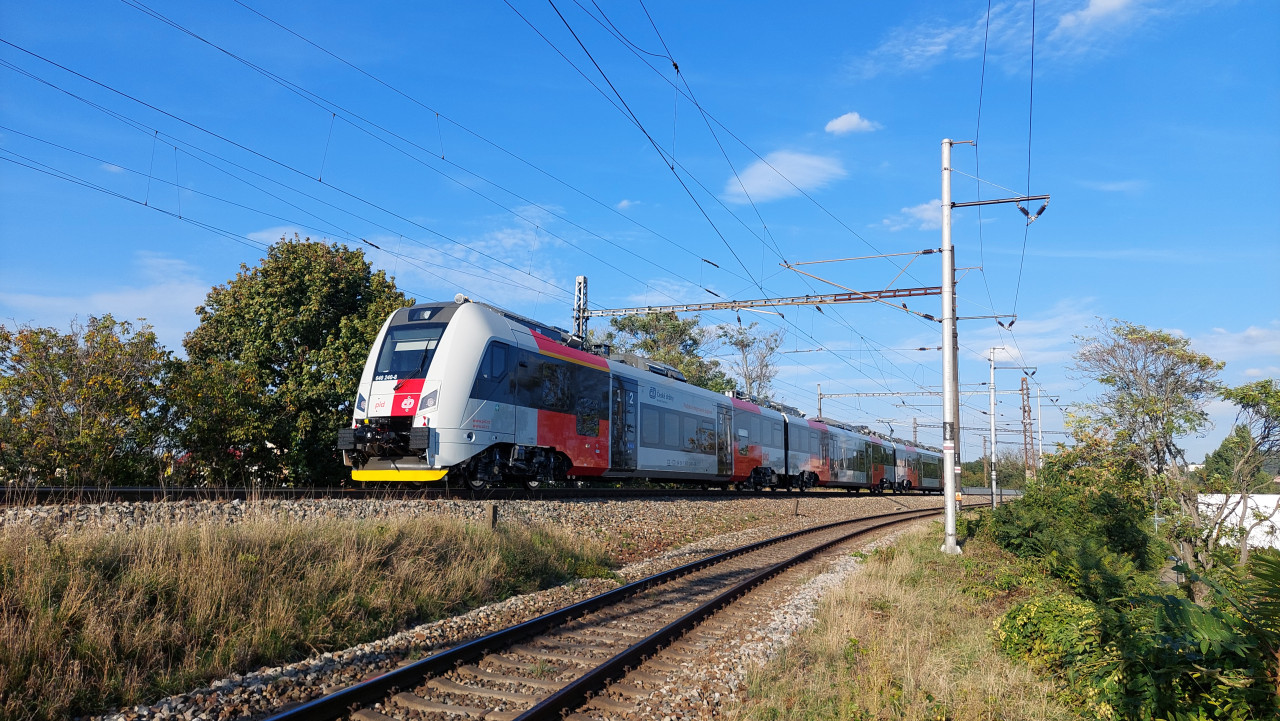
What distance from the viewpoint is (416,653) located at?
632cm

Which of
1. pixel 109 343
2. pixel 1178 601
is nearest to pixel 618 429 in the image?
pixel 109 343

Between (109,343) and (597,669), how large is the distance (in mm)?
15393

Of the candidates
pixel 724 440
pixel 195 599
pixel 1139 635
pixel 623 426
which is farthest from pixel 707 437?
pixel 1139 635

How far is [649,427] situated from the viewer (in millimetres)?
20812

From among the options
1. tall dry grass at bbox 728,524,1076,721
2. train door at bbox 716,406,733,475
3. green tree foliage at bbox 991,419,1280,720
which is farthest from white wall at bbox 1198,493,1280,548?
tall dry grass at bbox 728,524,1076,721

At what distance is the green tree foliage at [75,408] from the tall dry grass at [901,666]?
14396 mm

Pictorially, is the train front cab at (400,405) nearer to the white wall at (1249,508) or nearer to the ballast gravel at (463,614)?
the ballast gravel at (463,614)

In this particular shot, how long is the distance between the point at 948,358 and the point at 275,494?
12518 mm

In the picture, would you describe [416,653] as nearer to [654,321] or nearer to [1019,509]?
[1019,509]

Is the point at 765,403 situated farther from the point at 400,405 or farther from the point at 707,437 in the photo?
the point at 400,405

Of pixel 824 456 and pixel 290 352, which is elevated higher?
pixel 290 352

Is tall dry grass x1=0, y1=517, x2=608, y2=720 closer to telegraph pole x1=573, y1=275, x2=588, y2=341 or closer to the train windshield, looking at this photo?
the train windshield

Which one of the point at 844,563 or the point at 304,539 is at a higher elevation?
the point at 304,539

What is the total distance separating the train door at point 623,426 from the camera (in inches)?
748
